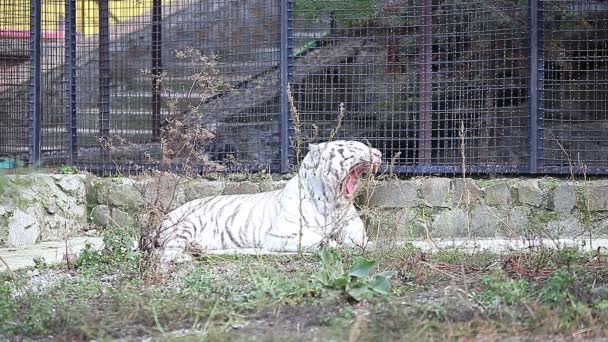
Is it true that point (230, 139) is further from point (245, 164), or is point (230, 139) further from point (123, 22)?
point (123, 22)

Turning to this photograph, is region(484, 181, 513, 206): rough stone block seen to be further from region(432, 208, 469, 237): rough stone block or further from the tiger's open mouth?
the tiger's open mouth

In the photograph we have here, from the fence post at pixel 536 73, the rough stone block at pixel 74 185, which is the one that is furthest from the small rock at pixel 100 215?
the fence post at pixel 536 73

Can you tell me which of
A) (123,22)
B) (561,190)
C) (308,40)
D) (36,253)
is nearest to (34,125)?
(123,22)

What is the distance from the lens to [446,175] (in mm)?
8812

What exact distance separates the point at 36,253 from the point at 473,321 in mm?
4867

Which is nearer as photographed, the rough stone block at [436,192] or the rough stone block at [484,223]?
the rough stone block at [484,223]

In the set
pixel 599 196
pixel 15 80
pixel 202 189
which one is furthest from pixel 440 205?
pixel 15 80

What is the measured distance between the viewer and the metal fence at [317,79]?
8.56 metres

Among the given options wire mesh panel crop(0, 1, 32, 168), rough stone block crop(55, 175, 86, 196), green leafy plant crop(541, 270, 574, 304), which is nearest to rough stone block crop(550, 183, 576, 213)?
green leafy plant crop(541, 270, 574, 304)

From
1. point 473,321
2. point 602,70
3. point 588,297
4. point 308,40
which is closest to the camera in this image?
point 473,321

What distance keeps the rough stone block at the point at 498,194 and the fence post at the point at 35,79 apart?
4691 millimetres

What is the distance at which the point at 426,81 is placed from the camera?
28.5ft

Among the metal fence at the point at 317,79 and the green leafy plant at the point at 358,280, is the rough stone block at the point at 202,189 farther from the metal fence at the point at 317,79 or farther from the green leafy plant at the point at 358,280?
the green leafy plant at the point at 358,280

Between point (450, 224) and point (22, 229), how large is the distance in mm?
4139
